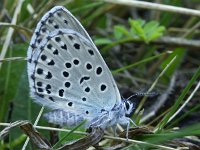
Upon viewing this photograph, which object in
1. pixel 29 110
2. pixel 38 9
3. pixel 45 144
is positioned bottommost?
pixel 45 144

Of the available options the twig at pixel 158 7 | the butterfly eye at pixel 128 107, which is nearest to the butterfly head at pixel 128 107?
the butterfly eye at pixel 128 107

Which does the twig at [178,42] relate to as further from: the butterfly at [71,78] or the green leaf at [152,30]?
the butterfly at [71,78]

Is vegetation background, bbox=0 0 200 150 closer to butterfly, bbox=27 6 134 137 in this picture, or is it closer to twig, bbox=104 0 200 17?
twig, bbox=104 0 200 17

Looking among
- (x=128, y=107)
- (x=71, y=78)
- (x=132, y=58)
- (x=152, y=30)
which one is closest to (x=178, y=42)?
(x=152, y=30)

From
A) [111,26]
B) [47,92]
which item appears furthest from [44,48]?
[111,26]

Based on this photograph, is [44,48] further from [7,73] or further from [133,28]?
[133,28]

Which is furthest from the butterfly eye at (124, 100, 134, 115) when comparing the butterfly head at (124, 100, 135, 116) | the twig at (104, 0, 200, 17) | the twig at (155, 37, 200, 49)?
the twig at (155, 37, 200, 49)
